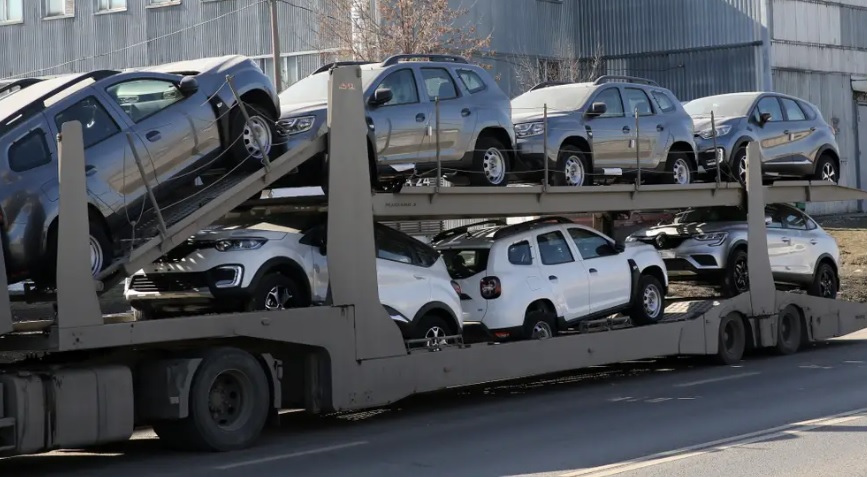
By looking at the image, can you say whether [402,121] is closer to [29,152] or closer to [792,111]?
[29,152]

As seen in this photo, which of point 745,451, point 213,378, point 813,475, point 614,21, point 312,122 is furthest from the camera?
point 614,21

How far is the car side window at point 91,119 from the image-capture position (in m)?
10.9

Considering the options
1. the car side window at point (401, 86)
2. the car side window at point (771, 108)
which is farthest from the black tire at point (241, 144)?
the car side window at point (771, 108)

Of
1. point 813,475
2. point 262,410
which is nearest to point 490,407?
point 262,410

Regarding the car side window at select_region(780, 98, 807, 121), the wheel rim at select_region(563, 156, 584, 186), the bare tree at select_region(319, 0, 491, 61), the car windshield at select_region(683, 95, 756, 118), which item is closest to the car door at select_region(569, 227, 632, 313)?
the wheel rim at select_region(563, 156, 584, 186)

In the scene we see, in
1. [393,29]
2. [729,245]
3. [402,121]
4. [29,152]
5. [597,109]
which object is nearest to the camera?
[29,152]

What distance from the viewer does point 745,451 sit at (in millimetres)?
10477

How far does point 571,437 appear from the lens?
11.7m

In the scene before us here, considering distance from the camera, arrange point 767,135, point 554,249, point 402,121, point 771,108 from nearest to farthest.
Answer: point 402,121
point 554,249
point 767,135
point 771,108

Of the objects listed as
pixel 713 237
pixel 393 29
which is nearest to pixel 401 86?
pixel 713 237

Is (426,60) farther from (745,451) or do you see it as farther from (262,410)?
(745,451)

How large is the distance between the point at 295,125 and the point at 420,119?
150 cm

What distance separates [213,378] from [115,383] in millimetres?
974

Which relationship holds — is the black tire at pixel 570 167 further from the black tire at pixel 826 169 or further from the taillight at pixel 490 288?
the black tire at pixel 826 169
